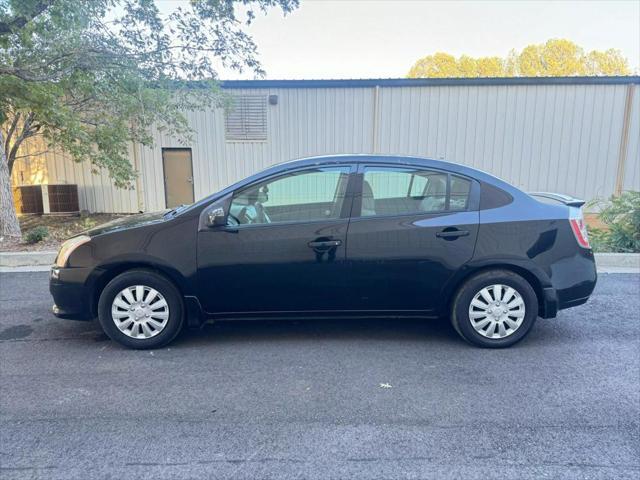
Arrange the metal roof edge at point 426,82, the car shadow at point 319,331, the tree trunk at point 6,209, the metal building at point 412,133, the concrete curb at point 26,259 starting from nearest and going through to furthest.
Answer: the car shadow at point 319,331 → the concrete curb at point 26,259 → the tree trunk at point 6,209 → the metal roof edge at point 426,82 → the metal building at point 412,133

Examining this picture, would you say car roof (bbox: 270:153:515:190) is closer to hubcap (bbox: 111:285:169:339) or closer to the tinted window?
the tinted window

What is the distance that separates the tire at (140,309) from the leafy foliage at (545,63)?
37.0m

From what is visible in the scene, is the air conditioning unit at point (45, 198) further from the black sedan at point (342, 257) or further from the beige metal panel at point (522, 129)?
the black sedan at point (342, 257)

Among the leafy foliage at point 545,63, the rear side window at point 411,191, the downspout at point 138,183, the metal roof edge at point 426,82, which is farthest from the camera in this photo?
the leafy foliage at point 545,63

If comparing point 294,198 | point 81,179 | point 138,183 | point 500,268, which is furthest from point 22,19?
point 500,268

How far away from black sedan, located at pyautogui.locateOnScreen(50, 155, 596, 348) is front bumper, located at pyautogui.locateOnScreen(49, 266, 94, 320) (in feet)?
0.03

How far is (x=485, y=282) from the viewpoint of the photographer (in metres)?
3.63

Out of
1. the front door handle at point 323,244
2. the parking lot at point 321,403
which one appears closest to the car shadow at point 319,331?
the parking lot at point 321,403

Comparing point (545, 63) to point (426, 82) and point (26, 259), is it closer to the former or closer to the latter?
point (426, 82)

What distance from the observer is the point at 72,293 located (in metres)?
3.62

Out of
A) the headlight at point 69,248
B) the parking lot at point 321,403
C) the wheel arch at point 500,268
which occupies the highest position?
the headlight at point 69,248

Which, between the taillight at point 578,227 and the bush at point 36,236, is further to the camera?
the bush at point 36,236

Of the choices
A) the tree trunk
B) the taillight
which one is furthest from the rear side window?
the tree trunk

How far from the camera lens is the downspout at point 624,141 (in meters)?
11.6
